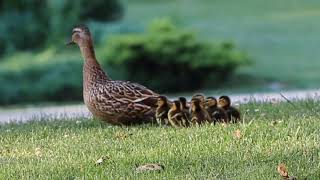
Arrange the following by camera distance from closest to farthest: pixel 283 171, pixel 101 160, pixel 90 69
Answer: pixel 283 171, pixel 101 160, pixel 90 69

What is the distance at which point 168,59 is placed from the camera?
20.3 meters

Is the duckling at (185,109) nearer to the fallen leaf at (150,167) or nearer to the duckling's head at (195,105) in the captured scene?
the duckling's head at (195,105)

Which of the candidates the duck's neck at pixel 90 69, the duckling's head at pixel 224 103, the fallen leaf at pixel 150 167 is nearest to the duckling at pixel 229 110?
the duckling's head at pixel 224 103

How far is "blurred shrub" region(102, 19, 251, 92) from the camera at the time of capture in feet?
66.7

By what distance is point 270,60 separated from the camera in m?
24.8

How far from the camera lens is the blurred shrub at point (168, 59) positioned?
20.3 meters

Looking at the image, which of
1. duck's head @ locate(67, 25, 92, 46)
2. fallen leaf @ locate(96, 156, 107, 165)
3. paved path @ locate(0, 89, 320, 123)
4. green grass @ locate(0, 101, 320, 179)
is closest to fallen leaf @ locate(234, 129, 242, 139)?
green grass @ locate(0, 101, 320, 179)

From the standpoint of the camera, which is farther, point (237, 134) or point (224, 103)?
point (224, 103)

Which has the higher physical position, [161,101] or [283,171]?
[283,171]

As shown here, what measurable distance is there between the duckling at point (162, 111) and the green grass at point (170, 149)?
178 mm

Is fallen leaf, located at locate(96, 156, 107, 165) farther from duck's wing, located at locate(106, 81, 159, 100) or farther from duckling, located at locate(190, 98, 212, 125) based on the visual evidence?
duck's wing, located at locate(106, 81, 159, 100)

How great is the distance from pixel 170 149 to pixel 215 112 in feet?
5.13

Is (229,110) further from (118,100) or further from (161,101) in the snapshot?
(118,100)

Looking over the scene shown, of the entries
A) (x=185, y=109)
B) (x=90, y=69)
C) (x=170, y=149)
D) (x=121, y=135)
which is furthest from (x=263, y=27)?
(x=170, y=149)
